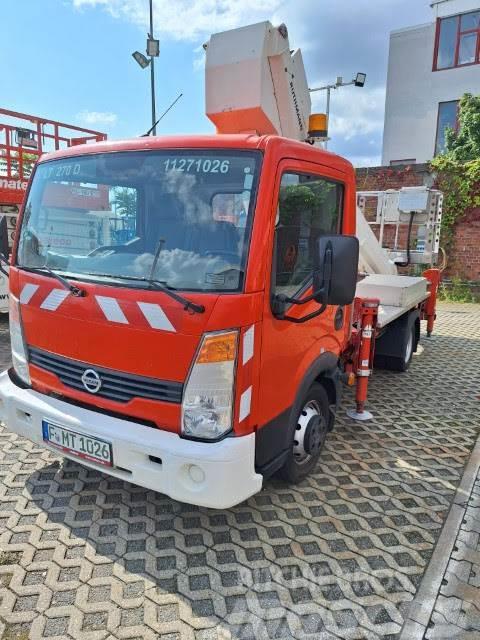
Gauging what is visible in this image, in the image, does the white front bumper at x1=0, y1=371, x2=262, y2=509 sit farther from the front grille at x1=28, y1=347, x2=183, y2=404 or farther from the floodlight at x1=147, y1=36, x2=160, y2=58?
the floodlight at x1=147, y1=36, x2=160, y2=58

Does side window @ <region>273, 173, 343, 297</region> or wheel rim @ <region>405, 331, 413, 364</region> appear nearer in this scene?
side window @ <region>273, 173, 343, 297</region>

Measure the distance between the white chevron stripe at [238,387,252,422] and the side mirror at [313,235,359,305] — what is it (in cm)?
58

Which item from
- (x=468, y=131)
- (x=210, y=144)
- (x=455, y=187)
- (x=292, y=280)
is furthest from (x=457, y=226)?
(x=210, y=144)

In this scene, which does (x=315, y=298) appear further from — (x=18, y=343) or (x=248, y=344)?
(x=18, y=343)

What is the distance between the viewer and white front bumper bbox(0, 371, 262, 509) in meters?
2.12

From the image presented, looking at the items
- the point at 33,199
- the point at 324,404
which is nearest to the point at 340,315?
the point at 324,404

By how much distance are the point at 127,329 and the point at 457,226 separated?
40.9 ft

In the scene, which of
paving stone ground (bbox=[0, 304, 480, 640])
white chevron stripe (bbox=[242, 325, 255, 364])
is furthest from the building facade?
white chevron stripe (bbox=[242, 325, 255, 364])

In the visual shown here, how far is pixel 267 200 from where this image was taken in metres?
2.21

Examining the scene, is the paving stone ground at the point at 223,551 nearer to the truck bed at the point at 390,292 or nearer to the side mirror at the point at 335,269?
the side mirror at the point at 335,269

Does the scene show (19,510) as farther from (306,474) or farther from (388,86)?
(388,86)

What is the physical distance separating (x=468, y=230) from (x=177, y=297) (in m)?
12.4

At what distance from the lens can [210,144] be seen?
2.32m

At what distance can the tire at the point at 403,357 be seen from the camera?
5.47m
